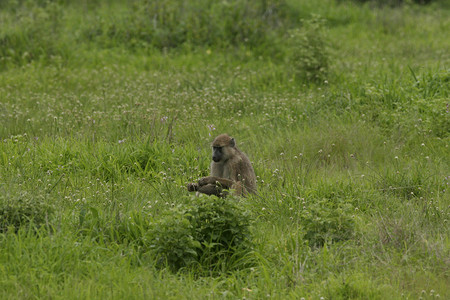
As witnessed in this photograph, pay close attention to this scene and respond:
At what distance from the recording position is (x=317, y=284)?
4562 millimetres

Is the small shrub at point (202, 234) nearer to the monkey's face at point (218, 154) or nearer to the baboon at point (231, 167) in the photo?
the baboon at point (231, 167)

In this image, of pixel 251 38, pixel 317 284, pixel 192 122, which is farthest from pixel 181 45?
pixel 317 284

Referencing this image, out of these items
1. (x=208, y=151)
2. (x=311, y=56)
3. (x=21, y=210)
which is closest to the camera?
(x=21, y=210)

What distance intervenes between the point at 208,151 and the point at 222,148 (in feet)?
4.44

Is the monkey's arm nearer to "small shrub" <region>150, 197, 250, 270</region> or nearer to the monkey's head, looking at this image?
the monkey's head

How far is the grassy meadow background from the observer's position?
4.73 meters

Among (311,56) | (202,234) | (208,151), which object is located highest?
(311,56)

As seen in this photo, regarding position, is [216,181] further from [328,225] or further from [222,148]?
[328,225]

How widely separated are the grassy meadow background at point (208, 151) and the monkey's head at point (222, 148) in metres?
0.57

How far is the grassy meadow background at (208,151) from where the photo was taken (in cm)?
473

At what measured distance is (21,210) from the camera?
16.6 ft

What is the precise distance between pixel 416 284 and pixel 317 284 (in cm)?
76

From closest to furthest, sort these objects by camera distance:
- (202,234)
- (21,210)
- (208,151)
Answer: (21,210) < (202,234) < (208,151)

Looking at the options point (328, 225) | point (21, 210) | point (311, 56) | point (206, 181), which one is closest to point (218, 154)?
point (206, 181)
